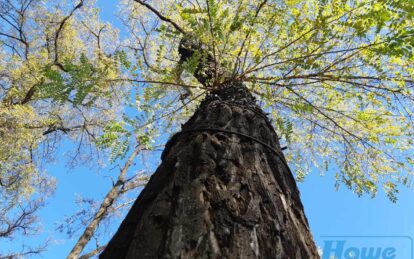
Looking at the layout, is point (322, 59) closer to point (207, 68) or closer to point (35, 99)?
point (207, 68)

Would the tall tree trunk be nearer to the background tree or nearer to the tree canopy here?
the tree canopy

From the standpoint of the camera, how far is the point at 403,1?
7.38ft

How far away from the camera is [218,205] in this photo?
4.34 ft

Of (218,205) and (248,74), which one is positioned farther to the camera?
(248,74)

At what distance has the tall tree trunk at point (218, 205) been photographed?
115 centimetres

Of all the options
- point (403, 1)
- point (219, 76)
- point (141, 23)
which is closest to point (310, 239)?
point (403, 1)

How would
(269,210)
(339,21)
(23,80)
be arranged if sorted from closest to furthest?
(269,210)
(339,21)
(23,80)

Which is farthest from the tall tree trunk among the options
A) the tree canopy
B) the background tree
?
the background tree

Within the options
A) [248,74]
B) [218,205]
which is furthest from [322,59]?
[218,205]

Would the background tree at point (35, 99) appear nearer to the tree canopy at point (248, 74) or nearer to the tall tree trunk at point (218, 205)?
the tree canopy at point (248, 74)

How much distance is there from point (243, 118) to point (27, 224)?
384 inches

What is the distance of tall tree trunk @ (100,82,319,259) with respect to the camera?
3.76 feet

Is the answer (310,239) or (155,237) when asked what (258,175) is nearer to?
(310,239)

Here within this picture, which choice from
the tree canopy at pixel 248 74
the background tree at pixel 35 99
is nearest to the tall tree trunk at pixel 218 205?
the tree canopy at pixel 248 74
